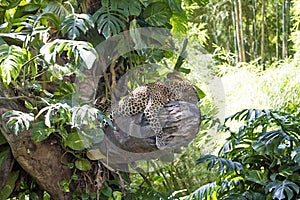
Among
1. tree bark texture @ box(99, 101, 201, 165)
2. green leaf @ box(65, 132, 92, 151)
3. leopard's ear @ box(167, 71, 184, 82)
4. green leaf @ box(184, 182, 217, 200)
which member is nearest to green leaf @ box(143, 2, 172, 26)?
leopard's ear @ box(167, 71, 184, 82)

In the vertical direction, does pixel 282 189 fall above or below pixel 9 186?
below

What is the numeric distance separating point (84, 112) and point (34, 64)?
247 mm

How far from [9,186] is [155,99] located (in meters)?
0.68

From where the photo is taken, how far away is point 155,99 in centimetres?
154

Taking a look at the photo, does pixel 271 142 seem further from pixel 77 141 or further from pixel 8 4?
pixel 8 4

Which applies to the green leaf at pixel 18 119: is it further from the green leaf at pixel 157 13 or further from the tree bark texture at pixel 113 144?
the green leaf at pixel 157 13

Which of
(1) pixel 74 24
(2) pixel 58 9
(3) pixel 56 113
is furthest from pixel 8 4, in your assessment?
(3) pixel 56 113

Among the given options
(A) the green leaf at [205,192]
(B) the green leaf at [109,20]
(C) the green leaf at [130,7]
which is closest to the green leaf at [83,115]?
(B) the green leaf at [109,20]

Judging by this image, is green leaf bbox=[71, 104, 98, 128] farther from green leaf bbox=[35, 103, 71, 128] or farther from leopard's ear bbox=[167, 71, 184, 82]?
leopard's ear bbox=[167, 71, 184, 82]

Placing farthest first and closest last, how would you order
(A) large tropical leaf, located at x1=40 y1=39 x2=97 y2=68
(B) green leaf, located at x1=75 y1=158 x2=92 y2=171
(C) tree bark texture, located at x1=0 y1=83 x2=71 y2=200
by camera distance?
(B) green leaf, located at x1=75 y1=158 x2=92 y2=171 < (C) tree bark texture, located at x1=0 y1=83 x2=71 y2=200 < (A) large tropical leaf, located at x1=40 y1=39 x2=97 y2=68

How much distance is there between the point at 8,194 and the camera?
1.79 meters

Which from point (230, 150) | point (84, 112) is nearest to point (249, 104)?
point (230, 150)

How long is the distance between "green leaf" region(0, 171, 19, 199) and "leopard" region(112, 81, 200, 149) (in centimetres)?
49

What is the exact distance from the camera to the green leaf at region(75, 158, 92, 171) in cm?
173
